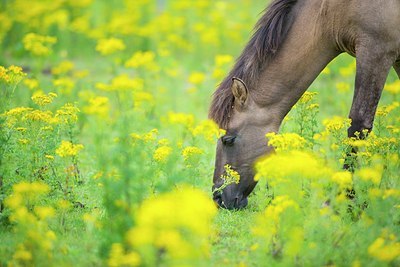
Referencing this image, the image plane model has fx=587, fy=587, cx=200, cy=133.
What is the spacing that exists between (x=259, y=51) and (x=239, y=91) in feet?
1.28

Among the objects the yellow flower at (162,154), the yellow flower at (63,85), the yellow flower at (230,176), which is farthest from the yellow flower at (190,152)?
the yellow flower at (63,85)

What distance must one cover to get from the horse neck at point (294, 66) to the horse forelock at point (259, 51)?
0.18 feet

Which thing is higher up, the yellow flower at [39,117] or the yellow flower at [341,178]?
the yellow flower at [39,117]

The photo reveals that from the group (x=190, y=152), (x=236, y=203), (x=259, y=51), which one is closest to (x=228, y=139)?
(x=190, y=152)

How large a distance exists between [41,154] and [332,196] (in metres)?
2.39

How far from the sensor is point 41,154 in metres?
4.68

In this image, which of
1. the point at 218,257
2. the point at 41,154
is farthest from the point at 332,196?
the point at 41,154

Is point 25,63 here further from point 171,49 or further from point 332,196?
point 332,196

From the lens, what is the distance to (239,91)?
16.1ft

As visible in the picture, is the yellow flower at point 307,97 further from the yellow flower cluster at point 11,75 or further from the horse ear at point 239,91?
the yellow flower cluster at point 11,75

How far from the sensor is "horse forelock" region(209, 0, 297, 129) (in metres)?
4.95

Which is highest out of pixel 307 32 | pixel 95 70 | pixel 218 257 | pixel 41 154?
pixel 95 70

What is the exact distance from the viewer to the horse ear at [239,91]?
485cm

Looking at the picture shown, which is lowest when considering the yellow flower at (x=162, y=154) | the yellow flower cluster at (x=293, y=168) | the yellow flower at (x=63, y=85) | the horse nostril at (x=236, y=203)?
the yellow flower cluster at (x=293, y=168)
